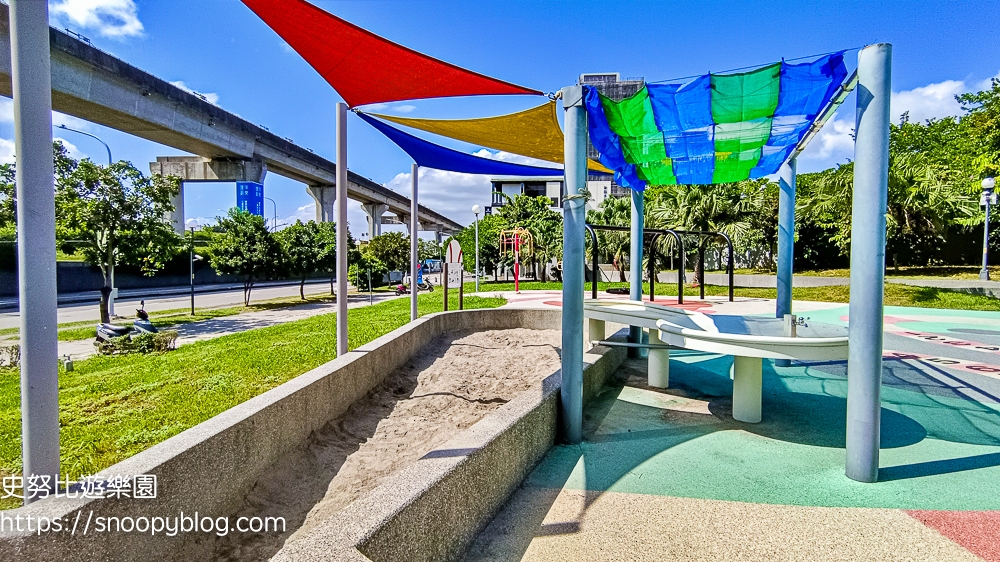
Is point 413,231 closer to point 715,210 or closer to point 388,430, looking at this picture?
point 388,430

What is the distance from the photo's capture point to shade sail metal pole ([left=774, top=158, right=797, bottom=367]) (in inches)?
238

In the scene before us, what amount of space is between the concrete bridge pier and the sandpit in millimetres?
31010

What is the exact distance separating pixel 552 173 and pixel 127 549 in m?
8.79

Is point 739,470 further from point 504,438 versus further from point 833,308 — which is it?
point 833,308

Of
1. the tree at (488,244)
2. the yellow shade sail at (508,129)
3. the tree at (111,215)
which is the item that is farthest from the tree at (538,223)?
the yellow shade sail at (508,129)

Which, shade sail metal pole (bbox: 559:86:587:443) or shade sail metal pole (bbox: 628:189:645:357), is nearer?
shade sail metal pole (bbox: 559:86:587:443)

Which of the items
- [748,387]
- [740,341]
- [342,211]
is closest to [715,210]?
[748,387]

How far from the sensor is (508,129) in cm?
651

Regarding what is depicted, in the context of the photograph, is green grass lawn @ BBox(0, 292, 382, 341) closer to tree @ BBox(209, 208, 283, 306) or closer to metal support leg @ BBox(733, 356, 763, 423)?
tree @ BBox(209, 208, 283, 306)

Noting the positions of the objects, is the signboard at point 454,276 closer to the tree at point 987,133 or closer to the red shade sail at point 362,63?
the red shade sail at point 362,63

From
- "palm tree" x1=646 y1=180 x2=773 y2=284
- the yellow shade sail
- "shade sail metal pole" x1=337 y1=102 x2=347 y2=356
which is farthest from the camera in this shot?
"palm tree" x1=646 y1=180 x2=773 y2=284

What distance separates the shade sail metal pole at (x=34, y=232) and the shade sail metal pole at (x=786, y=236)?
21.5ft

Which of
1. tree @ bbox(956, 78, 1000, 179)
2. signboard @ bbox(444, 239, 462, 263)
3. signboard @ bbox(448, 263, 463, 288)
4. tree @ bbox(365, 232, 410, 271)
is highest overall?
tree @ bbox(956, 78, 1000, 179)

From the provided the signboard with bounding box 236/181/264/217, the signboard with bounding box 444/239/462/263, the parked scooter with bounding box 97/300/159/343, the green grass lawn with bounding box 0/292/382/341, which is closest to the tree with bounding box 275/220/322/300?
the green grass lawn with bounding box 0/292/382/341
